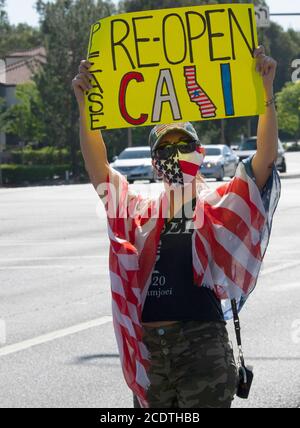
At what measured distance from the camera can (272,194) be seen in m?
4.37

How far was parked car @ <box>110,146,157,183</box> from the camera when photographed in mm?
40125

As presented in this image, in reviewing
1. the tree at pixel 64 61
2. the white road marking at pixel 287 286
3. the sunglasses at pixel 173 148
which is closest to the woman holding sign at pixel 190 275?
the sunglasses at pixel 173 148

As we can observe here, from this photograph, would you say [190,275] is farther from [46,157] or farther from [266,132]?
[46,157]

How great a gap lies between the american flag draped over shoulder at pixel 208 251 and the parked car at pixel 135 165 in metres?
34.6

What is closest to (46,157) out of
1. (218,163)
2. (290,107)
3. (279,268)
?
(218,163)

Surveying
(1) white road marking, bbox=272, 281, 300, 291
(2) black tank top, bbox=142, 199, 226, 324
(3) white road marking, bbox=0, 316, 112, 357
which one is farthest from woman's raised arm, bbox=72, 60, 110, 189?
(1) white road marking, bbox=272, 281, 300, 291

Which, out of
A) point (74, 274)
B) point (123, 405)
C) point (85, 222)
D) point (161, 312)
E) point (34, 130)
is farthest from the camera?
point (34, 130)

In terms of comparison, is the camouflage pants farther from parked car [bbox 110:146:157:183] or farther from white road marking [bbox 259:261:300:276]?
parked car [bbox 110:146:157:183]

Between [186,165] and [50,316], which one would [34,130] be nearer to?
[50,316]

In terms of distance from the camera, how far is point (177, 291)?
4316 millimetres

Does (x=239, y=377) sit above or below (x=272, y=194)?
below
